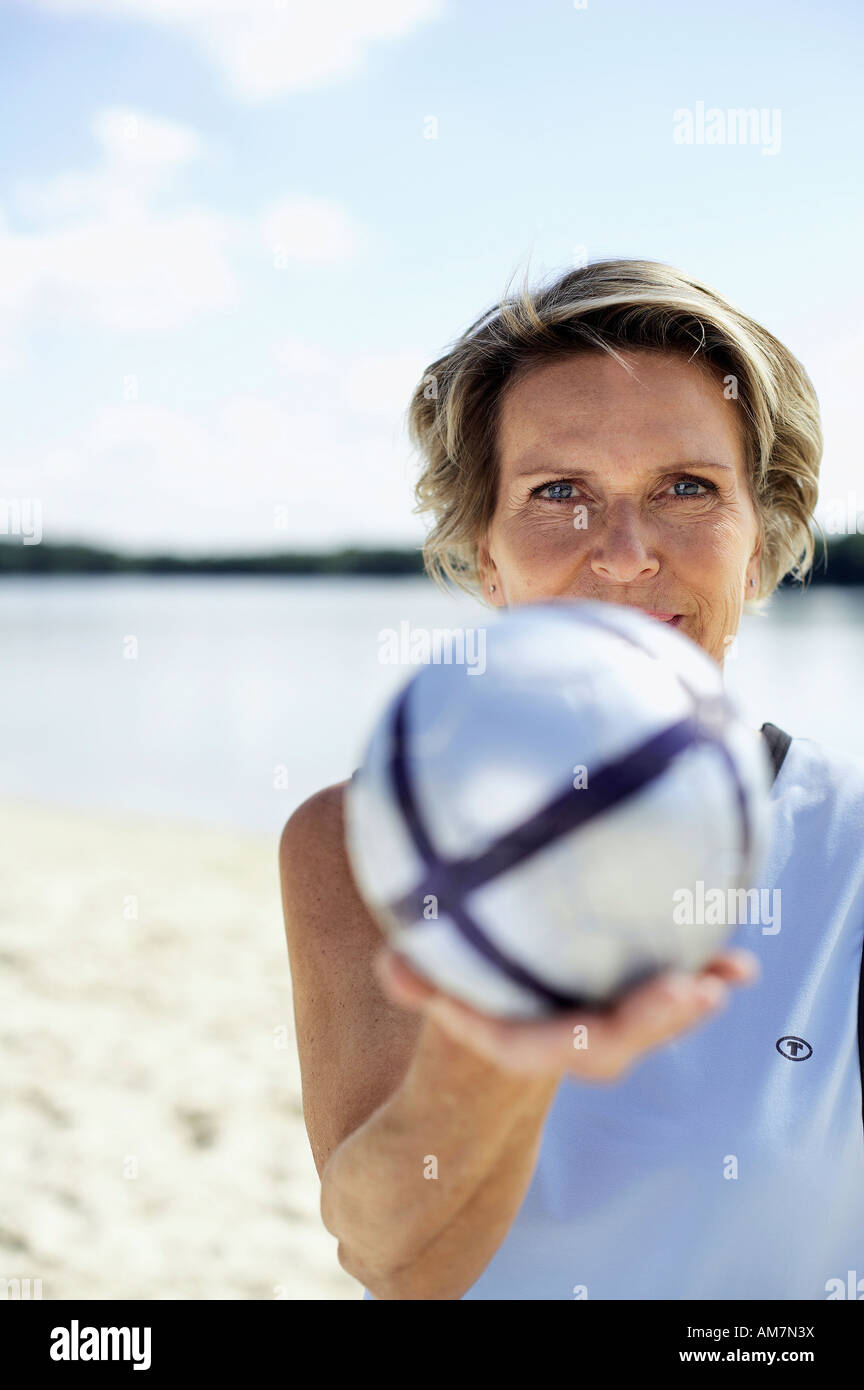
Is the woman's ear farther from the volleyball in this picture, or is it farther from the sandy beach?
the sandy beach

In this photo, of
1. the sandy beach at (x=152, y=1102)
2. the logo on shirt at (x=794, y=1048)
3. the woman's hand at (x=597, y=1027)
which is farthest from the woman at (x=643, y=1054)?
the sandy beach at (x=152, y=1102)

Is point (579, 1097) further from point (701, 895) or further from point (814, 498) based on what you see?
point (814, 498)

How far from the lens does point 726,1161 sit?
69.7 inches

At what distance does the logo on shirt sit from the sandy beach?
259cm

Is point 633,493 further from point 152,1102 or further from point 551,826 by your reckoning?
point 152,1102

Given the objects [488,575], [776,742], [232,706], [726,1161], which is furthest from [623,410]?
[232,706]

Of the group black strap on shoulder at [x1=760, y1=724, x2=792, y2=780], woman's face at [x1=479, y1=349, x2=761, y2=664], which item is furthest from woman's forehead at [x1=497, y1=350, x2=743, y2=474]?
black strap on shoulder at [x1=760, y1=724, x2=792, y2=780]

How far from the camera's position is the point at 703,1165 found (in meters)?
1.77

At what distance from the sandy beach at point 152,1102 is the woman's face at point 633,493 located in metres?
2.87

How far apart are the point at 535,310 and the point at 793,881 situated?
119 cm

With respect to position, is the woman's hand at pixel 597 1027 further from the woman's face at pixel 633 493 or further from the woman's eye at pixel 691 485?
the woman's eye at pixel 691 485

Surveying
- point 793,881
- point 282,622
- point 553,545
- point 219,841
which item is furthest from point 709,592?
point 282,622

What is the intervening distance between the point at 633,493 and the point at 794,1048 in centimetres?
99

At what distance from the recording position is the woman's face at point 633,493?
2051 millimetres
